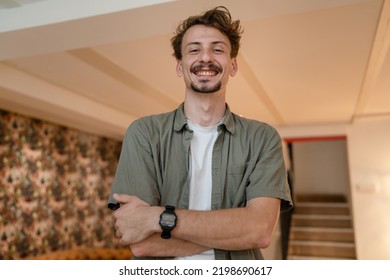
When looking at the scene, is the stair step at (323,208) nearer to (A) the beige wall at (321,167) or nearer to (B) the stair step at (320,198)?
(B) the stair step at (320,198)

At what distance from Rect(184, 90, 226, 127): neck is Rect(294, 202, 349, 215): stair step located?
5232mm

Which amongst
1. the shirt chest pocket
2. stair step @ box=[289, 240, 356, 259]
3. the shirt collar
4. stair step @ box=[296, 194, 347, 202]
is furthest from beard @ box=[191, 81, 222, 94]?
stair step @ box=[296, 194, 347, 202]

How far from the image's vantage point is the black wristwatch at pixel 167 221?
2.97 ft

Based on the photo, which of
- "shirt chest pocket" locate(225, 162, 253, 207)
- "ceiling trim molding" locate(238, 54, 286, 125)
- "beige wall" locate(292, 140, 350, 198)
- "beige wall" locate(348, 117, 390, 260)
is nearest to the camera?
"shirt chest pocket" locate(225, 162, 253, 207)

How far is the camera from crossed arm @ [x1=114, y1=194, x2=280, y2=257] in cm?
91

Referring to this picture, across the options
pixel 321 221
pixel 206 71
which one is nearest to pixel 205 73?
pixel 206 71

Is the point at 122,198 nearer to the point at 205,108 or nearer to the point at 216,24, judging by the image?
the point at 205,108

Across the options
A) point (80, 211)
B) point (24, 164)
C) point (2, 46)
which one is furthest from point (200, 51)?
point (80, 211)

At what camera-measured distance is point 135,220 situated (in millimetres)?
942

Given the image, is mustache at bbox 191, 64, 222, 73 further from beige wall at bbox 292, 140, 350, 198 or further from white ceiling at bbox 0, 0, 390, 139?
beige wall at bbox 292, 140, 350, 198

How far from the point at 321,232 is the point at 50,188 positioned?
3.90m

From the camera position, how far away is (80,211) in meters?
4.23

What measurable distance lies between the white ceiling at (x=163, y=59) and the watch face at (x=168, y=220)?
3.05 feet

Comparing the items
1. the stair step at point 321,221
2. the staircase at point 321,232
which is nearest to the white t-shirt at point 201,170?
the staircase at point 321,232
